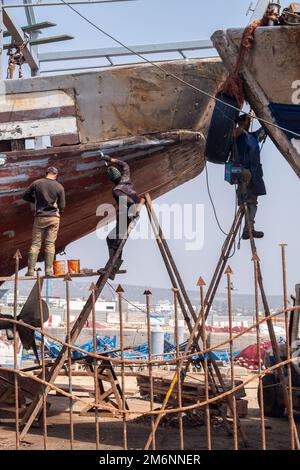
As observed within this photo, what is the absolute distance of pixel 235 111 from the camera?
1116 cm

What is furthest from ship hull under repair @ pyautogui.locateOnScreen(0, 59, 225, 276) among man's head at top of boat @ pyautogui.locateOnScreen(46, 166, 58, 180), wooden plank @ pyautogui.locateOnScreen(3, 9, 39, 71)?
wooden plank @ pyautogui.locateOnScreen(3, 9, 39, 71)

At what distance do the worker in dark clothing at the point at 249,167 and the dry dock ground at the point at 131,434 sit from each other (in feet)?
9.13

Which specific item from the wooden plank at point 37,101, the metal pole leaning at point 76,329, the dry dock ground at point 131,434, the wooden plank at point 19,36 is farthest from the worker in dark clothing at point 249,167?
the wooden plank at point 19,36

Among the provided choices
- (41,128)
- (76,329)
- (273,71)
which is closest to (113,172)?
(41,128)

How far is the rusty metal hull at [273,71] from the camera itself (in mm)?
10359

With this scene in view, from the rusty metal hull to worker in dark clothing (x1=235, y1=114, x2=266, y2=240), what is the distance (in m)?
0.49

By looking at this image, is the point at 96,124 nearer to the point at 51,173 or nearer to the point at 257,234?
the point at 51,173

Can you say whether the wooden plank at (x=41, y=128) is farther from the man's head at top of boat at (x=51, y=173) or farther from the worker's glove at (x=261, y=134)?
the worker's glove at (x=261, y=134)

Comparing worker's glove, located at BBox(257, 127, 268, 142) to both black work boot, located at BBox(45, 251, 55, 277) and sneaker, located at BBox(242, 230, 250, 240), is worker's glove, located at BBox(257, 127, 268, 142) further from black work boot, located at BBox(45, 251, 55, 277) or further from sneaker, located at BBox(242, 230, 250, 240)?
black work boot, located at BBox(45, 251, 55, 277)

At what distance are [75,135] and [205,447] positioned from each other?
18.3 feet

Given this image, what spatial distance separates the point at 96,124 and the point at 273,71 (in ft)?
10.8
